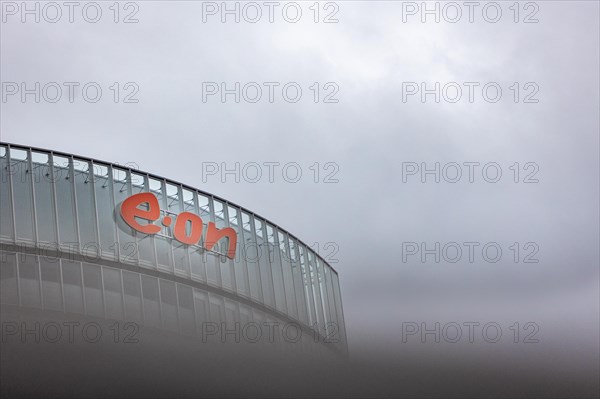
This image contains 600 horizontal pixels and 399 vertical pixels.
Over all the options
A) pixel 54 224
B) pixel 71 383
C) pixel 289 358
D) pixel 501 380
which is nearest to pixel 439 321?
pixel 501 380

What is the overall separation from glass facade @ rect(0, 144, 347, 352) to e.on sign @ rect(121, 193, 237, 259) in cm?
27

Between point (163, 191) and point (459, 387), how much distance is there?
18.2 m

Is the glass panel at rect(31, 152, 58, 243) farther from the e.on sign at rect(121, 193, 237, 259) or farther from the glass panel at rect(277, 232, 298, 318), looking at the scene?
the glass panel at rect(277, 232, 298, 318)

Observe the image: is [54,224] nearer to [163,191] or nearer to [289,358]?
[163,191]

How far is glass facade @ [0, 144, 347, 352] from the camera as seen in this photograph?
31.2 metres

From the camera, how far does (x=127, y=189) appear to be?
3553 centimetres

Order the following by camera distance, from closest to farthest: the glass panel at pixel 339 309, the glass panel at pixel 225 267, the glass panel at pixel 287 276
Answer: the glass panel at pixel 225 267 → the glass panel at pixel 287 276 → the glass panel at pixel 339 309

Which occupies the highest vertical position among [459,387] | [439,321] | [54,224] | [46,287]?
[54,224]

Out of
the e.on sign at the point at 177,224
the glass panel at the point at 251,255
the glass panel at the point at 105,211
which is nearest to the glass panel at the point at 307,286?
the glass panel at the point at 251,255

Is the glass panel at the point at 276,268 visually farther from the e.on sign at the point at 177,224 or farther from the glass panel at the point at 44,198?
the glass panel at the point at 44,198

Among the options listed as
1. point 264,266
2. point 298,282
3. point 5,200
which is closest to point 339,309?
point 298,282

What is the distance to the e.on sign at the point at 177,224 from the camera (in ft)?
115

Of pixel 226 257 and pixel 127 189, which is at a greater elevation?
pixel 127 189

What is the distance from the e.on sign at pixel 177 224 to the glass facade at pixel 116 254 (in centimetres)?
27
